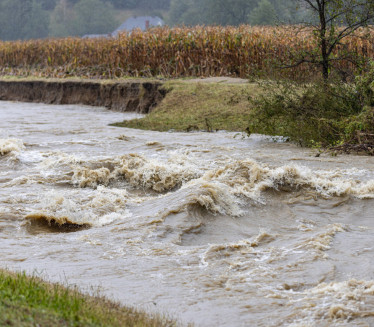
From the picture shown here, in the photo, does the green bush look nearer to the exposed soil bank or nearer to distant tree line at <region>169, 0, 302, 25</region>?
the exposed soil bank

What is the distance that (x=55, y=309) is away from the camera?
364 cm

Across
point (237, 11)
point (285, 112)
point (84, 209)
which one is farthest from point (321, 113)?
point (237, 11)

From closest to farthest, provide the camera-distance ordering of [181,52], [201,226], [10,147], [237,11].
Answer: [201,226], [10,147], [181,52], [237,11]

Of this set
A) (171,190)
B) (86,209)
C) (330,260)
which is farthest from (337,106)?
(330,260)

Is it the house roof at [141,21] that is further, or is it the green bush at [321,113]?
the house roof at [141,21]

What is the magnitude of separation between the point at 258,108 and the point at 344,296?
8.32 meters

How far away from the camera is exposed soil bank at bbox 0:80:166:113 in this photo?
777 inches

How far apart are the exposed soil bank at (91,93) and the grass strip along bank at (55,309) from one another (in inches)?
589

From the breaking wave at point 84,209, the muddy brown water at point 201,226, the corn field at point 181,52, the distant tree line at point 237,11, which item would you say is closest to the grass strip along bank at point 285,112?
the muddy brown water at point 201,226

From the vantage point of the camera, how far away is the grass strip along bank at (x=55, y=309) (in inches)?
Answer: 132

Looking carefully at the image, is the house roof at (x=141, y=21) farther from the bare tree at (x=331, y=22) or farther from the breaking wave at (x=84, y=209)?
the breaking wave at (x=84, y=209)

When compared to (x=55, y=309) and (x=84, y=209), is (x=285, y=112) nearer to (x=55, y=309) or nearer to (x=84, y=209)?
(x=84, y=209)

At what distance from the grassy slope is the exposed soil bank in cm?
172

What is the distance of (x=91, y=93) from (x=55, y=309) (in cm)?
1932
